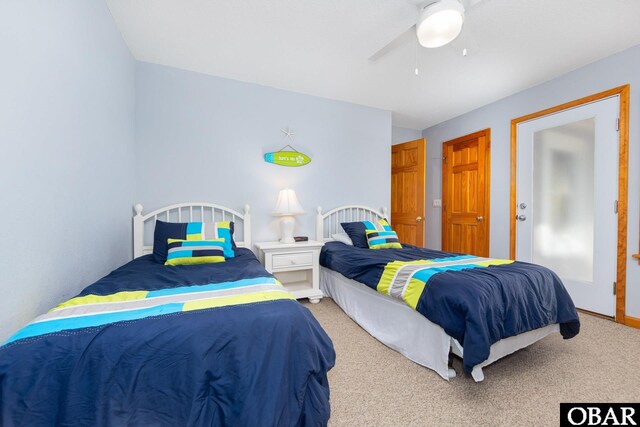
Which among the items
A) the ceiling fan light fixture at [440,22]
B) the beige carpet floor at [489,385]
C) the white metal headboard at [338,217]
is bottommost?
the beige carpet floor at [489,385]

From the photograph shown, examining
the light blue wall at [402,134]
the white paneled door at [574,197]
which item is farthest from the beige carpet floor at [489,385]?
the light blue wall at [402,134]

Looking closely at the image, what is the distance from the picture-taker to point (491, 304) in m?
1.44

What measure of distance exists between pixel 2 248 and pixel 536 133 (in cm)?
438

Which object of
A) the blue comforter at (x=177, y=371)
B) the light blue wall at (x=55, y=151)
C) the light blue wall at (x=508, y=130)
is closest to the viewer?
the blue comforter at (x=177, y=371)

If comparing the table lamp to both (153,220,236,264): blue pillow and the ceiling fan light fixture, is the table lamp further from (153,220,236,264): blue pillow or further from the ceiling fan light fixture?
the ceiling fan light fixture

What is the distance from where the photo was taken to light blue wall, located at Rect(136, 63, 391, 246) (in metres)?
2.60

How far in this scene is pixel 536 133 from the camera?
9.96 ft

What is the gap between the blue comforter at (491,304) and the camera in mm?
1367

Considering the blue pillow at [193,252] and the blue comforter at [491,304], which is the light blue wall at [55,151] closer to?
the blue pillow at [193,252]

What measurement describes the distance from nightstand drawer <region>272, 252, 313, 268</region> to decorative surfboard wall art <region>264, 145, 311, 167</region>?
1.09 meters

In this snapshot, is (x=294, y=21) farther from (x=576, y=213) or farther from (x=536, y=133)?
(x=576, y=213)

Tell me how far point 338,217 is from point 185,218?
1.80m

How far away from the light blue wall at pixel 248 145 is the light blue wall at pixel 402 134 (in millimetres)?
849

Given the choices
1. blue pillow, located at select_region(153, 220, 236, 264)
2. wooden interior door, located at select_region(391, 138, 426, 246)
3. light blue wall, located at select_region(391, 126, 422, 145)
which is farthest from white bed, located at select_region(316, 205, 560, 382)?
light blue wall, located at select_region(391, 126, 422, 145)
